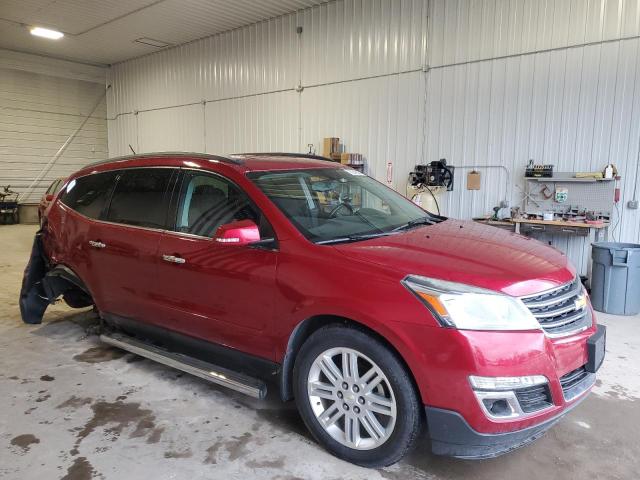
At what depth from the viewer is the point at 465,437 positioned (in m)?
1.95

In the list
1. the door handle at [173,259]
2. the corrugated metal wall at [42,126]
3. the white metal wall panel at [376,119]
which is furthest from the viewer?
the corrugated metal wall at [42,126]

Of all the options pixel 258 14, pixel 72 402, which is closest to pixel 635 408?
pixel 72 402

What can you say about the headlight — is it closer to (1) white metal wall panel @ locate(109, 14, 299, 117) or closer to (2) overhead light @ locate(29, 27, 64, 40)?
(1) white metal wall panel @ locate(109, 14, 299, 117)

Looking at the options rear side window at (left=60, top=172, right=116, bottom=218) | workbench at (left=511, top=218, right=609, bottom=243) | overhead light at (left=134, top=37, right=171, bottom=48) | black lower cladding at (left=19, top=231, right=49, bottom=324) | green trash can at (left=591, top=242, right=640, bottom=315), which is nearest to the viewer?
rear side window at (left=60, top=172, right=116, bottom=218)

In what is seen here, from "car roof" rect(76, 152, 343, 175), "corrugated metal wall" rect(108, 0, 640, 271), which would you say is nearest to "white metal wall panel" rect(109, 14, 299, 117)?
"corrugated metal wall" rect(108, 0, 640, 271)

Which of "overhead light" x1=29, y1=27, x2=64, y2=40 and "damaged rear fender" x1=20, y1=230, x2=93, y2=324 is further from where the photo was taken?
"overhead light" x1=29, y1=27, x2=64, y2=40

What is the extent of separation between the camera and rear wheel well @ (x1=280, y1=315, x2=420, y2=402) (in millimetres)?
2203

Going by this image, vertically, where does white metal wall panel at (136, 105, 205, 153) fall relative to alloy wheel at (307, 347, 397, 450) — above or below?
above

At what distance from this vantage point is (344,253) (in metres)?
2.25

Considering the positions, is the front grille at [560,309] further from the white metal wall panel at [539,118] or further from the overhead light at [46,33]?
the overhead light at [46,33]

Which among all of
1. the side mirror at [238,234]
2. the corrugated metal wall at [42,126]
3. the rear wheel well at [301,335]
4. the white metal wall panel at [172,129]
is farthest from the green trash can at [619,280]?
the corrugated metal wall at [42,126]

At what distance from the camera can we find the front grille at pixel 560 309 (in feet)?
6.61

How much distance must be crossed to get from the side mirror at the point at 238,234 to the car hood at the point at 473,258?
17.6 inches

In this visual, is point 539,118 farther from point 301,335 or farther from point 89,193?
point 89,193
